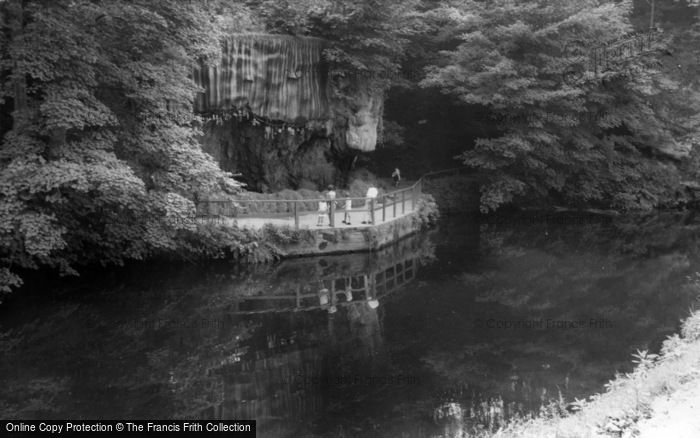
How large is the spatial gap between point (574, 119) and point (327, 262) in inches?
546

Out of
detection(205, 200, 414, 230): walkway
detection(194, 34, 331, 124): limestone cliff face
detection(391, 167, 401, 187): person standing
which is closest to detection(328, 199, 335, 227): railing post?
detection(205, 200, 414, 230): walkway

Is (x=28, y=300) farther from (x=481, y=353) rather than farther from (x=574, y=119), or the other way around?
(x=574, y=119)

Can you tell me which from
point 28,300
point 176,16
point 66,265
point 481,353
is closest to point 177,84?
point 176,16

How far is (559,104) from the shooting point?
80.0 feet

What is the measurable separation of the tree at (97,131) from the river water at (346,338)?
5.21 ft

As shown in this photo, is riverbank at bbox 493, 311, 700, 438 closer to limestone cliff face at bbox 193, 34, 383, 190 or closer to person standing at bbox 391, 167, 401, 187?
limestone cliff face at bbox 193, 34, 383, 190

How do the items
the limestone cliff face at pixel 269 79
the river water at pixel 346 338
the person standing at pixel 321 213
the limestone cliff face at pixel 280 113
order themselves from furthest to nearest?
1. the limestone cliff face at pixel 280 113
2. the limestone cliff face at pixel 269 79
3. the person standing at pixel 321 213
4. the river water at pixel 346 338

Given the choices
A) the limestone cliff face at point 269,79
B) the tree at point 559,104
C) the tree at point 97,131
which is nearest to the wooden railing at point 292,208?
the tree at point 97,131

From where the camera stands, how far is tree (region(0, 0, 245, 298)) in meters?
12.3

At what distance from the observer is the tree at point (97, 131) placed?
1229cm

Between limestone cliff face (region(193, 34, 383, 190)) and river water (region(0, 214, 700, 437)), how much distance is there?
22.3 feet

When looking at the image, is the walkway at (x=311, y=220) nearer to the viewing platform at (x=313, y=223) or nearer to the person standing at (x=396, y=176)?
the viewing platform at (x=313, y=223)

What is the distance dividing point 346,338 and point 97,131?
756cm

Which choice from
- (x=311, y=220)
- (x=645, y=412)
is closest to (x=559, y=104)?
(x=311, y=220)
